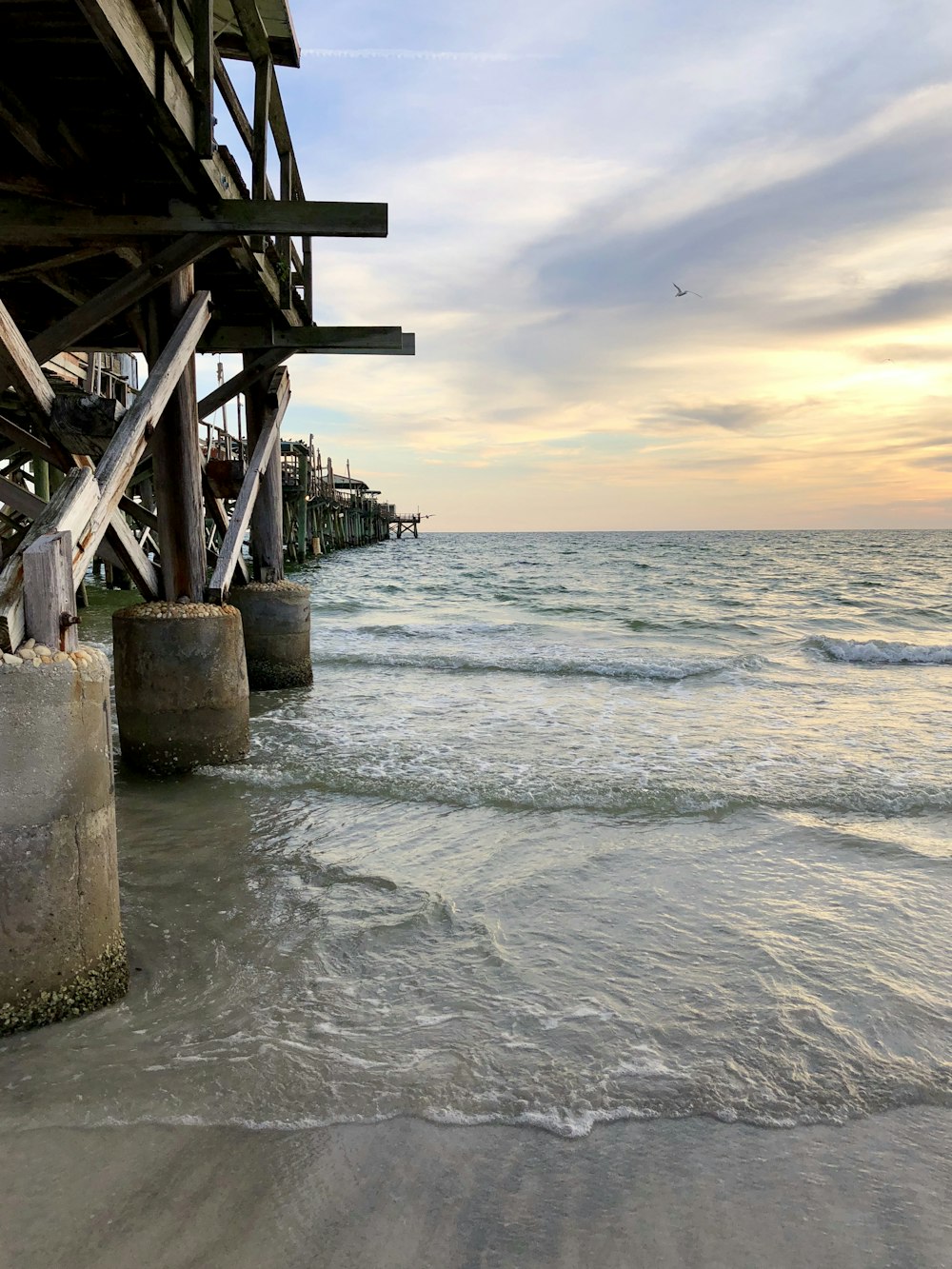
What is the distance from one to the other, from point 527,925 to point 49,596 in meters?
2.36

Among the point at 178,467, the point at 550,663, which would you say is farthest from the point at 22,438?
the point at 550,663

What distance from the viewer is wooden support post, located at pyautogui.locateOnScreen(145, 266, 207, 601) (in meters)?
5.64

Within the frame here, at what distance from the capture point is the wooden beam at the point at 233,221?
496 centimetres

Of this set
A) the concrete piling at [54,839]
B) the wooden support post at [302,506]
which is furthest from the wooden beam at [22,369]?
the wooden support post at [302,506]

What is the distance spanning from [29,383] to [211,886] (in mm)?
2470

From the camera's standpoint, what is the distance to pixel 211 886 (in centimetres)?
434

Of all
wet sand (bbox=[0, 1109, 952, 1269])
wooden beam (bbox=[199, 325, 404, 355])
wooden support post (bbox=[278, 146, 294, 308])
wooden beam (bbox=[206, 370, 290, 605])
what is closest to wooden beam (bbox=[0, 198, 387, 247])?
wooden beam (bbox=[206, 370, 290, 605])

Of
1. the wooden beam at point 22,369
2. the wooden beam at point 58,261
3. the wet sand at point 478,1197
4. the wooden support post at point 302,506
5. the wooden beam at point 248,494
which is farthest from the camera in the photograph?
the wooden support post at point 302,506

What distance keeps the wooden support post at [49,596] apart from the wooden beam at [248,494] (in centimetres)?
329

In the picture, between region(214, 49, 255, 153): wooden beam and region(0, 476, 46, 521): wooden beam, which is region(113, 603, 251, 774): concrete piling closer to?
region(0, 476, 46, 521): wooden beam

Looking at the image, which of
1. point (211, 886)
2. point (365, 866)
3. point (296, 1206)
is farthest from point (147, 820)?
point (296, 1206)

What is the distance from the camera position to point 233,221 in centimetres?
506

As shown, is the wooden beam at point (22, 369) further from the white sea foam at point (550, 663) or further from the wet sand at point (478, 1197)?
the white sea foam at point (550, 663)

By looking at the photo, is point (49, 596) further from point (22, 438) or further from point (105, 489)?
point (22, 438)
